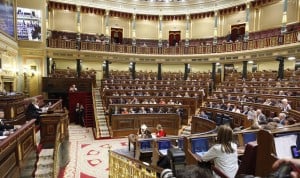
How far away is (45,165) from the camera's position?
455cm

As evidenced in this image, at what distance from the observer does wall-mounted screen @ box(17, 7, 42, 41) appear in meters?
11.2

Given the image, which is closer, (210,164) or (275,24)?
(210,164)

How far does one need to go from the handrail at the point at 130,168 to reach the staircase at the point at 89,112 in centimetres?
757

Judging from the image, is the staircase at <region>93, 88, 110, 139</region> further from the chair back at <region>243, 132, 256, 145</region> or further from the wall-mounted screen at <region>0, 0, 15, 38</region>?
the chair back at <region>243, 132, 256, 145</region>

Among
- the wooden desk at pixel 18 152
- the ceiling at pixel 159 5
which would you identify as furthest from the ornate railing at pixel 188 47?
the wooden desk at pixel 18 152

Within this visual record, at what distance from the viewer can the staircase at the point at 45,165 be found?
4.41m

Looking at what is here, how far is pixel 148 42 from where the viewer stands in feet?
65.2

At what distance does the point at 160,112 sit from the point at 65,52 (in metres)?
8.53

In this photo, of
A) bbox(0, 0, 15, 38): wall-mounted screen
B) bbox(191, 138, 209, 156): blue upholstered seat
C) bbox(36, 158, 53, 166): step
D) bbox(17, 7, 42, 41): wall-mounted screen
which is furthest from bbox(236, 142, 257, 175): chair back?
bbox(17, 7, 42, 41): wall-mounted screen

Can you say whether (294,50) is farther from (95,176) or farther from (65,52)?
(65,52)

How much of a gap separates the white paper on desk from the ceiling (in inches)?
645

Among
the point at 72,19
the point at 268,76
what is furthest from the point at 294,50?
the point at 72,19

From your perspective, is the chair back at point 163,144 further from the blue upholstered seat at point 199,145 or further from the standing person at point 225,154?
the standing person at point 225,154

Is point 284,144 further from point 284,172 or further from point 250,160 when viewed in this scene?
point 284,172
